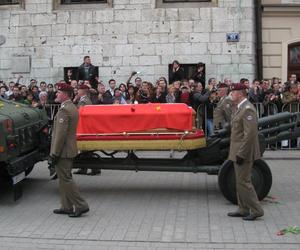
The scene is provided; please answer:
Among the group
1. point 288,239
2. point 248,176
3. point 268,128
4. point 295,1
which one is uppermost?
point 295,1

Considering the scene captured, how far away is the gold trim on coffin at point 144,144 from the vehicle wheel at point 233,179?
54cm

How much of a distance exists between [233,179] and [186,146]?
0.82 m

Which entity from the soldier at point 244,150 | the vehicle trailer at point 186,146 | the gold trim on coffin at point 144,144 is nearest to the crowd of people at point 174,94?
the vehicle trailer at point 186,146

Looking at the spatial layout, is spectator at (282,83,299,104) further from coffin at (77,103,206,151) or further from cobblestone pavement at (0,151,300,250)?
coffin at (77,103,206,151)

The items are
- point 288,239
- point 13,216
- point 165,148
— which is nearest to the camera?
point 288,239

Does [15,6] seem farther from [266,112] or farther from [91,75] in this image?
[266,112]

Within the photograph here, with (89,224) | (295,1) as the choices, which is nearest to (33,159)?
(89,224)

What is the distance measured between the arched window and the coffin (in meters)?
9.74

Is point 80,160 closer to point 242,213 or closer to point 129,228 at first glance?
point 129,228

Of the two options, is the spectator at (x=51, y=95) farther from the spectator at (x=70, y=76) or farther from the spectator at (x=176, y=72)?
the spectator at (x=176, y=72)

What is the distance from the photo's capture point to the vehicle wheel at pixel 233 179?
8156mm

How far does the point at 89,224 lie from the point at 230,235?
1798 millimetres

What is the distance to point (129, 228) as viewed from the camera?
704cm

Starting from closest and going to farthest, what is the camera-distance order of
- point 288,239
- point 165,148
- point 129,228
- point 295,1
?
point 288,239
point 129,228
point 165,148
point 295,1
